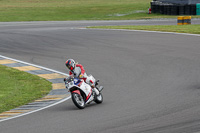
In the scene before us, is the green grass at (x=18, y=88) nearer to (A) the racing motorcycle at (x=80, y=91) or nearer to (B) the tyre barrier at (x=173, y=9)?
(A) the racing motorcycle at (x=80, y=91)

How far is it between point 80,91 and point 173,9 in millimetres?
35276

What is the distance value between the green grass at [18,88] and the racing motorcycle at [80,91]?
6.75 ft

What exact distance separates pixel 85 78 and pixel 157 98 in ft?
6.85

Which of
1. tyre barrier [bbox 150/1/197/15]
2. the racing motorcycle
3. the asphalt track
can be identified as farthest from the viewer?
tyre barrier [bbox 150/1/197/15]

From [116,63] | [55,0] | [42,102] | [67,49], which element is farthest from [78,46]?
[55,0]

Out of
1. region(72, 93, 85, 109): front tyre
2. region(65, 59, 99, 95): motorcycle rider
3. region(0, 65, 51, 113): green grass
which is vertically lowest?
region(0, 65, 51, 113): green grass

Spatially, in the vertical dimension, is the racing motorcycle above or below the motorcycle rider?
below

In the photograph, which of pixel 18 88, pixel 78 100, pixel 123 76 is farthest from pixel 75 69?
pixel 123 76

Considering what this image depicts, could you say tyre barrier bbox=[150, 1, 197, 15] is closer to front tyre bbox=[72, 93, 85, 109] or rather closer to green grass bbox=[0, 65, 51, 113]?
green grass bbox=[0, 65, 51, 113]

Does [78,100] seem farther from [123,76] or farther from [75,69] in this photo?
[123,76]

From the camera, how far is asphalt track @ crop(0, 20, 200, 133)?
920 centimetres

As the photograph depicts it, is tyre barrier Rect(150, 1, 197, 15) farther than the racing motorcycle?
Yes

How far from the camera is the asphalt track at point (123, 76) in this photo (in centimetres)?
920

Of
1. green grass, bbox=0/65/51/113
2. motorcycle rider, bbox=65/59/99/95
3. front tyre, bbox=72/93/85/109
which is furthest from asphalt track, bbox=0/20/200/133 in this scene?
green grass, bbox=0/65/51/113
